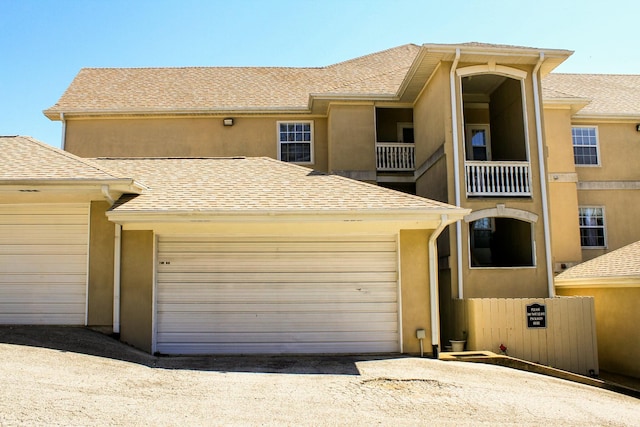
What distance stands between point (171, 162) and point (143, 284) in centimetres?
398

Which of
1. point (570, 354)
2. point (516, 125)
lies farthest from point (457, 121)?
point (570, 354)

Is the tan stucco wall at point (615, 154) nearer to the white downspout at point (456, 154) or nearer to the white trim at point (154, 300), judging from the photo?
the white downspout at point (456, 154)

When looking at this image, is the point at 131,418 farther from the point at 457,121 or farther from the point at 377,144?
the point at 377,144

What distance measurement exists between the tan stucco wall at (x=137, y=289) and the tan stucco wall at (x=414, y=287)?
5010 mm

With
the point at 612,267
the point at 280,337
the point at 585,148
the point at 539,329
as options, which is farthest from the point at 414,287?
the point at 585,148

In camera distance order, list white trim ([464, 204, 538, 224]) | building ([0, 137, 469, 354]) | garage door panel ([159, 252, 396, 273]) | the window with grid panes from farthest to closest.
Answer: the window with grid panes
white trim ([464, 204, 538, 224])
garage door panel ([159, 252, 396, 273])
building ([0, 137, 469, 354])

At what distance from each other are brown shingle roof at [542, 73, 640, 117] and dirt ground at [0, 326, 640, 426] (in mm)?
12179

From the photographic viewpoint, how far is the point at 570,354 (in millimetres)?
12453

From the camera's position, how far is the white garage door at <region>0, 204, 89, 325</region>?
37.2ft

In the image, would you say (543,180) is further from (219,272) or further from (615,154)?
(219,272)

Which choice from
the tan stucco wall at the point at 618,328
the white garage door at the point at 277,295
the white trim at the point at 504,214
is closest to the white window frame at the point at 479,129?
the white trim at the point at 504,214

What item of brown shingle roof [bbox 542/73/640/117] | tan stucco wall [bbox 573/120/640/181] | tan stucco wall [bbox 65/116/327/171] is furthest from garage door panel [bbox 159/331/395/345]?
tan stucco wall [bbox 573/120/640/181]

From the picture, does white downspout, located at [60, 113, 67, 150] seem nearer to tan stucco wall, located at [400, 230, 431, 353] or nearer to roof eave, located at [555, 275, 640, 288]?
tan stucco wall, located at [400, 230, 431, 353]

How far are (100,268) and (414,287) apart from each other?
6284mm
